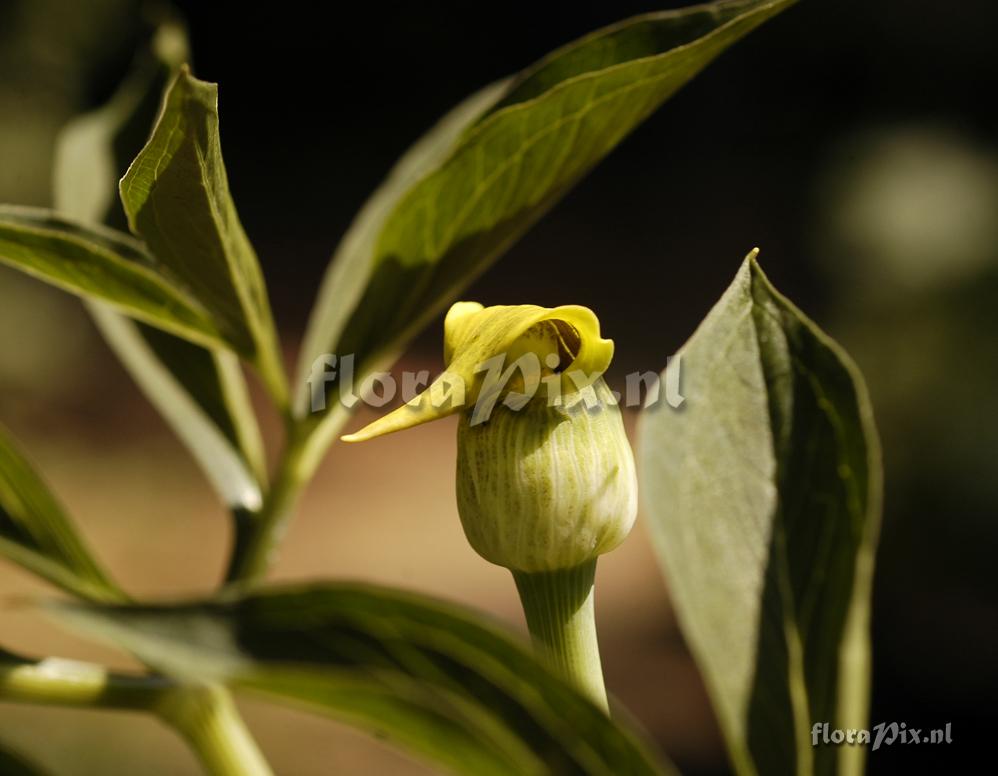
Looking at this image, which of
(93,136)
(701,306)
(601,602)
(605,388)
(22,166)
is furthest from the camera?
(701,306)

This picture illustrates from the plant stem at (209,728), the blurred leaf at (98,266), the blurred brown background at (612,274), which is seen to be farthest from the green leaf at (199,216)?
the blurred brown background at (612,274)

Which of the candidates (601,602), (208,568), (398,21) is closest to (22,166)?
(208,568)

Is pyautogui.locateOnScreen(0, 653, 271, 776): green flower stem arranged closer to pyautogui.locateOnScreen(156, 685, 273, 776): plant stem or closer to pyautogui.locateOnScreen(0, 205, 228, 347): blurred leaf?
pyautogui.locateOnScreen(156, 685, 273, 776): plant stem

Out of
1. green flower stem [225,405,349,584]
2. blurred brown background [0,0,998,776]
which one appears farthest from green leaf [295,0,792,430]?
blurred brown background [0,0,998,776]

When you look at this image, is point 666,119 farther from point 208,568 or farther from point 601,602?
point 208,568

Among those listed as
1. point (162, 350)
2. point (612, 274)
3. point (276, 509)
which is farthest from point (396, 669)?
point (612, 274)

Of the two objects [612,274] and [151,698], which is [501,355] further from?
[612,274]

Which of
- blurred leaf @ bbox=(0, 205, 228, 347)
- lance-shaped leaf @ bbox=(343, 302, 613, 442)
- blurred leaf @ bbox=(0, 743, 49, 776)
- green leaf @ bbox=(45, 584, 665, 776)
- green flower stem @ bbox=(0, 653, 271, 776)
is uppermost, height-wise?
blurred leaf @ bbox=(0, 205, 228, 347)
